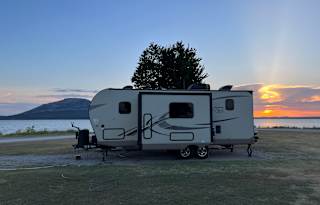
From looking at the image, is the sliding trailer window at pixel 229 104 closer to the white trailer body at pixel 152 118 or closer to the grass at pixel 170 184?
the white trailer body at pixel 152 118

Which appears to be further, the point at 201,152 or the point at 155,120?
the point at 201,152

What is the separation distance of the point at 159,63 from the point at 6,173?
20.2 metres

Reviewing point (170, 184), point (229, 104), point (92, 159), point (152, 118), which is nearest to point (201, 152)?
point (229, 104)

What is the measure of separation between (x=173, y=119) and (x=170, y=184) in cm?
555

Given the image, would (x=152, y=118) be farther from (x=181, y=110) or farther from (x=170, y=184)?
(x=170, y=184)

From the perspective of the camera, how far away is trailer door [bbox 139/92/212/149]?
571 inches

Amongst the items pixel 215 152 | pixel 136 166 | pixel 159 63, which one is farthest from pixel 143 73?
pixel 136 166

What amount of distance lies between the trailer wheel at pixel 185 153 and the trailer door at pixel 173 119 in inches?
10.9

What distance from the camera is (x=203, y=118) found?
48.9 feet

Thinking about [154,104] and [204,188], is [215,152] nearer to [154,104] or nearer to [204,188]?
[154,104]

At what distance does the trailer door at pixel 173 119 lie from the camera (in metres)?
14.5

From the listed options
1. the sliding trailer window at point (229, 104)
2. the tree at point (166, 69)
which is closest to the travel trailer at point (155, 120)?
the sliding trailer window at point (229, 104)

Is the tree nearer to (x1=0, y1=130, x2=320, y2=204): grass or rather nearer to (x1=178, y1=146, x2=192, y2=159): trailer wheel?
(x1=178, y1=146, x2=192, y2=159): trailer wheel

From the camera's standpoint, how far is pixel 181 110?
14930 mm
